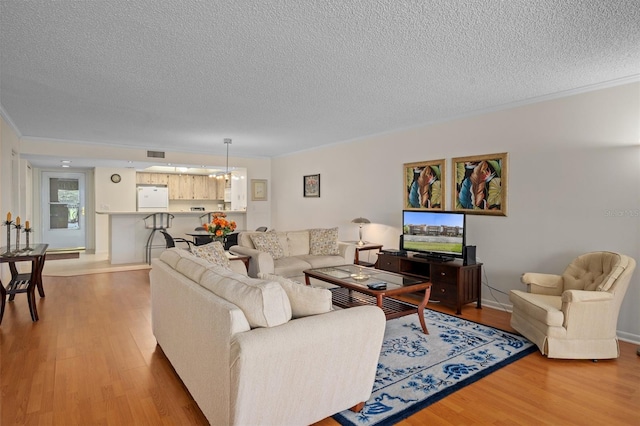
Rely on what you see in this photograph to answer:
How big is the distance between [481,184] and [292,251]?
2.91 m

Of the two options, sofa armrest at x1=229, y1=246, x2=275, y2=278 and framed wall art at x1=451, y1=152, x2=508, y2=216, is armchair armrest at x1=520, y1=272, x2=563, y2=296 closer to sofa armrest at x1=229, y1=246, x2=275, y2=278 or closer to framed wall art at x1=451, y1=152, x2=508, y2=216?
framed wall art at x1=451, y1=152, x2=508, y2=216

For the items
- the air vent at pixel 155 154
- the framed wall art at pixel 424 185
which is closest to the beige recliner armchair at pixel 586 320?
the framed wall art at pixel 424 185

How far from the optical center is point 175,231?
8.26 m

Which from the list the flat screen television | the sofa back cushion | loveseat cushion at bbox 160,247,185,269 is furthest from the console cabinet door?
loveseat cushion at bbox 160,247,185,269

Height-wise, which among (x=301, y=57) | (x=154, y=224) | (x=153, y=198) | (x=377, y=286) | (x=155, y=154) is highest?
(x=301, y=57)

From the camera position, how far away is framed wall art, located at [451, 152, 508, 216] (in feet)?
14.6

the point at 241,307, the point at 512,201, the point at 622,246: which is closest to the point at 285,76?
the point at 241,307

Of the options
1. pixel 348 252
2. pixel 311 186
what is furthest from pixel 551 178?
pixel 311 186

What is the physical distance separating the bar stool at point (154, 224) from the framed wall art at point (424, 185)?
523 cm

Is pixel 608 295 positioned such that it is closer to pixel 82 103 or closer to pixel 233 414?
pixel 233 414

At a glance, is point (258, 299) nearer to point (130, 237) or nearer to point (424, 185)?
point (424, 185)

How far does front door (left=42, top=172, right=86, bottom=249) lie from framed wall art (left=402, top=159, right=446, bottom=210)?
881 cm

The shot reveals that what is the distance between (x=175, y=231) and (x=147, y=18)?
652 cm

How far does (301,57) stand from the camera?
9.71 feet
